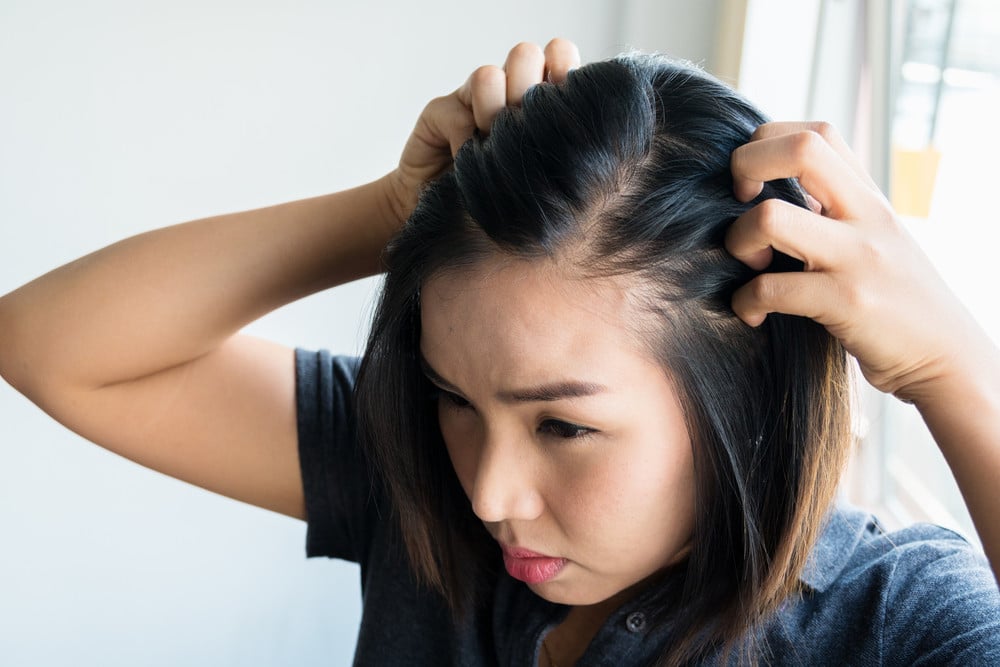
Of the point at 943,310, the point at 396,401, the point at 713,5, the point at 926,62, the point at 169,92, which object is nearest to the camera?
the point at 943,310

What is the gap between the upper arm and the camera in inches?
42.3

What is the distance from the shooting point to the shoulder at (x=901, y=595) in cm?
78

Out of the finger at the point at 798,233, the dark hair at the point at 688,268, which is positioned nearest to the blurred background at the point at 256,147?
the dark hair at the point at 688,268

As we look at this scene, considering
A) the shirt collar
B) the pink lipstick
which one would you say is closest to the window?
the shirt collar

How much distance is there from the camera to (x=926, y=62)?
1.36m

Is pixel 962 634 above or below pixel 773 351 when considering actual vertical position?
→ below

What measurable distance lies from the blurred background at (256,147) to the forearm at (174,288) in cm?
50

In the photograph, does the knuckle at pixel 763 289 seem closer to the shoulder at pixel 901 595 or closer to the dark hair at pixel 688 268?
the dark hair at pixel 688 268

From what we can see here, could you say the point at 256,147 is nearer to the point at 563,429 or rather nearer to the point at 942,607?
the point at 563,429

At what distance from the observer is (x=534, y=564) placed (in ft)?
2.86

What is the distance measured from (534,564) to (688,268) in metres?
0.30

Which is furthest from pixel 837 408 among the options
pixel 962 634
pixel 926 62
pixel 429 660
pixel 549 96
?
pixel 926 62

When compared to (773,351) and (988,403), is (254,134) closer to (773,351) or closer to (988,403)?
(773,351)

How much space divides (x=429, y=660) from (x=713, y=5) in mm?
1164
